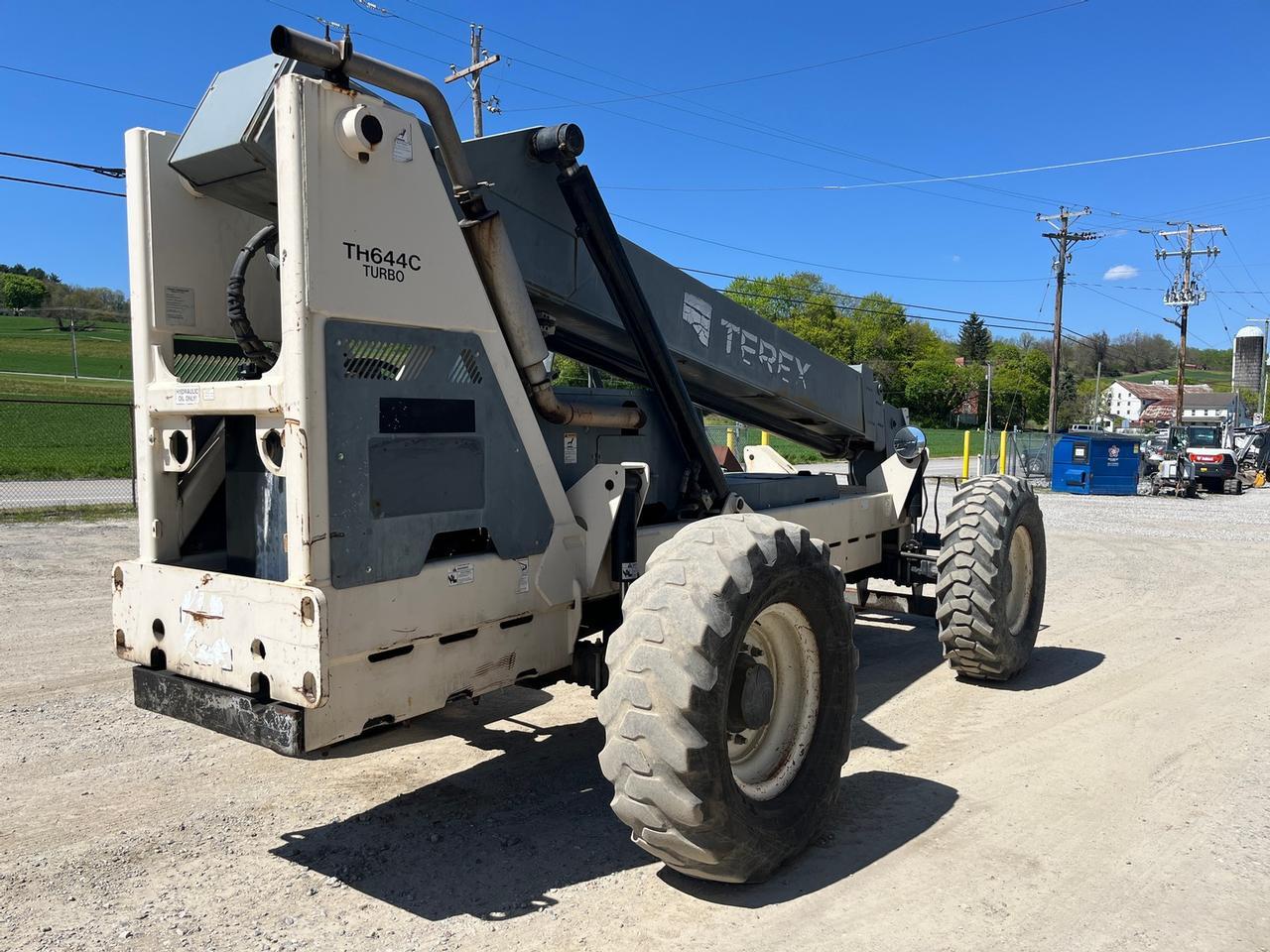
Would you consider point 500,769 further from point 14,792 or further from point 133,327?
point 133,327

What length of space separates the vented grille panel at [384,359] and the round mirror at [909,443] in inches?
192

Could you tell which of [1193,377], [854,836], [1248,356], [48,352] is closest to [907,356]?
[1248,356]

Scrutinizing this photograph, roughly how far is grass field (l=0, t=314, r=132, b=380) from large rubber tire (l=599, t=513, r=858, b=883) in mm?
43069

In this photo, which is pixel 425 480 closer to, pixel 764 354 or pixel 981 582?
pixel 764 354

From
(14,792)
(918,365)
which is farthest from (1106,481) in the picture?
(918,365)

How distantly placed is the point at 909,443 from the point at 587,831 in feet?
14.8

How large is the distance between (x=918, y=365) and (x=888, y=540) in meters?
85.5

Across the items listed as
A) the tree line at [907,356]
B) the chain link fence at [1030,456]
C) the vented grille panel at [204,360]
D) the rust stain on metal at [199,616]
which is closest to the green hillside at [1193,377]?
the tree line at [907,356]

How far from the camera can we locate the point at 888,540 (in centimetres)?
771

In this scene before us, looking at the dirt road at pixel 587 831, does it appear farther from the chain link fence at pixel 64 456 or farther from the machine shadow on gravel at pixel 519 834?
the chain link fence at pixel 64 456

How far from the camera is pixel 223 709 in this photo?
3.53 m

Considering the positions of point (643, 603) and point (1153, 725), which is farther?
point (1153, 725)

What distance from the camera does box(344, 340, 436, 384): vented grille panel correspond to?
3.46 metres

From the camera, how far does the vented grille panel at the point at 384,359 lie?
3457 millimetres
